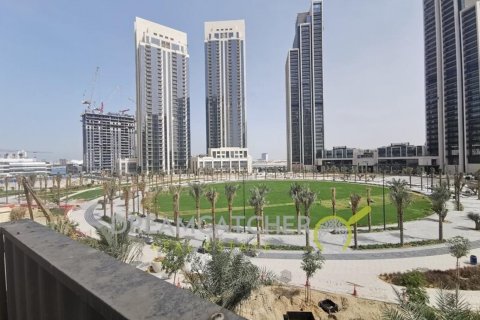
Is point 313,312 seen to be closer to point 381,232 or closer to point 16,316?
point 16,316

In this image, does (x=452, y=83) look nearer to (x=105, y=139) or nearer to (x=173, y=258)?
(x=173, y=258)

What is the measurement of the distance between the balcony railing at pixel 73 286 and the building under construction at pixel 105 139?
177m

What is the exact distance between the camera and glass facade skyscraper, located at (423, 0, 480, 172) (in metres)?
90.1

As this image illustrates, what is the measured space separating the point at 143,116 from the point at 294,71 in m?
79.9

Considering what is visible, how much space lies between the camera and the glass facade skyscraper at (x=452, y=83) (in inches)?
3546

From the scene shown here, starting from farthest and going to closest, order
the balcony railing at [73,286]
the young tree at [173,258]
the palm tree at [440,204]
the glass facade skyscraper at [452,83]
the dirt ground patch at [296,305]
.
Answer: the glass facade skyscraper at [452,83]
the palm tree at [440,204]
the young tree at [173,258]
the dirt ground patch at [296,305]
the balcony railing at [73,286]

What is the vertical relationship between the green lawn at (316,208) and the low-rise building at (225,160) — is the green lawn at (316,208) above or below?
below

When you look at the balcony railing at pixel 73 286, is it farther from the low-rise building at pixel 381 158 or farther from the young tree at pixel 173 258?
the low-rise building at pixel 381 158

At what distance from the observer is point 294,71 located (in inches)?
5856

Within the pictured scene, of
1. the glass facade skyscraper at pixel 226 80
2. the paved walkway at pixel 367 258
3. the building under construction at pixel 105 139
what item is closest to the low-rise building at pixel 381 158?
the glass facade skyscraper at pixel 226 80

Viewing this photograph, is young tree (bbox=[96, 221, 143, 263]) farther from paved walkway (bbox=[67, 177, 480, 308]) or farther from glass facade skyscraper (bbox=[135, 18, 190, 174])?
glass facade skyscraper (bbox=[135, 18, 190, 174])

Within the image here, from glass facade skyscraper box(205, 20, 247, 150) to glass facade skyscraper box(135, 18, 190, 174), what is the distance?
20.3 metres

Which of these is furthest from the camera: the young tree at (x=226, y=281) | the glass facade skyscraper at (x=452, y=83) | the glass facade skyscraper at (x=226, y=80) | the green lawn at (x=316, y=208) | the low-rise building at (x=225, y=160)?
the glass facade skyscraper at (x=226, y=80)

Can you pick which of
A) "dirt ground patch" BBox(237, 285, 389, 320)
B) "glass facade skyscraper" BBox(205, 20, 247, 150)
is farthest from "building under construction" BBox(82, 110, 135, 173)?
"dirt ground patch" BBox(237, 285, 389, 320)
